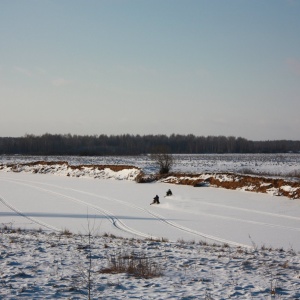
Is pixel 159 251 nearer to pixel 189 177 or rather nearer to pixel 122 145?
pixel 189 177

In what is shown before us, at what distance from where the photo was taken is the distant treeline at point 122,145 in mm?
141625

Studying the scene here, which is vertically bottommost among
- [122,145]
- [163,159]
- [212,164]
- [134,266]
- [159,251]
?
[159,251]

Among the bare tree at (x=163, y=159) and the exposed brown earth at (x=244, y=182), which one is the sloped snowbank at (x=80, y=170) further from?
the exposed brown earth at (x=244, y=182)

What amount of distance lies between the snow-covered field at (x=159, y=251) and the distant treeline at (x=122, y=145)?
112790mm

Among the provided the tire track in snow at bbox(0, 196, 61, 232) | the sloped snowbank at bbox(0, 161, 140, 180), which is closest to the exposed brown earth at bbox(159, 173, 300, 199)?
the sloped snowbank at bbox(0, 161, 140, 180)

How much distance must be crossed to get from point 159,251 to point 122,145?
150m

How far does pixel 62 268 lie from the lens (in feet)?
27.9

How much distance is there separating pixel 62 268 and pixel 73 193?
2305 cm

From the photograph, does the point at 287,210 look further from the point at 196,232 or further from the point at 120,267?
the point at 120,267

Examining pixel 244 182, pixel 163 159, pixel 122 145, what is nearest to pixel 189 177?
pixel 163 159

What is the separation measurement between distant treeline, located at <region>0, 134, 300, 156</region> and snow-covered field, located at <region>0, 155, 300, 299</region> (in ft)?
370

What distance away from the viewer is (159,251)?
10.6 meters

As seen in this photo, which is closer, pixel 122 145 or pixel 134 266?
pixel 134 266

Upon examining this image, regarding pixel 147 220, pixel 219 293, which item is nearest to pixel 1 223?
pixel 147 220
